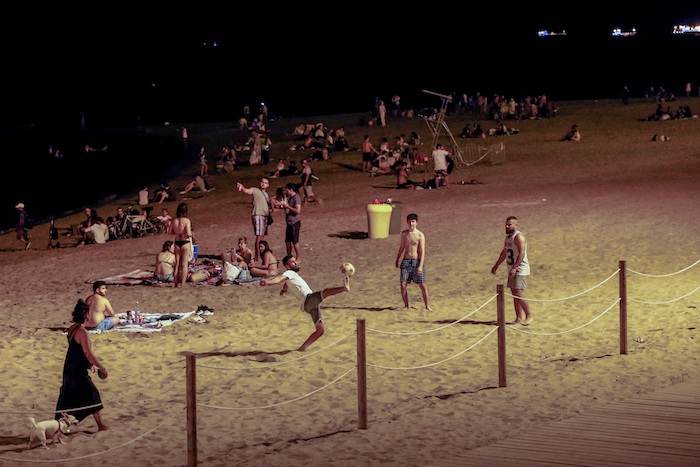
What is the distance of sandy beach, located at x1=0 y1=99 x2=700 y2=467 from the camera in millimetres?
10703

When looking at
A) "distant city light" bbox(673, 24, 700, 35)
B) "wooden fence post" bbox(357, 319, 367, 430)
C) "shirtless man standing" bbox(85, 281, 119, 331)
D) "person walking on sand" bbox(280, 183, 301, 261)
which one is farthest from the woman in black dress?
"distant city light" bbox(673, 24, 700, 35)

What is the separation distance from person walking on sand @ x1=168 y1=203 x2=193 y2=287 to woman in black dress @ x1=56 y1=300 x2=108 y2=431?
305 inches

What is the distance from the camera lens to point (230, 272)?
19.2 m

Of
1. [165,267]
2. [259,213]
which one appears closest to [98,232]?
[259,213]

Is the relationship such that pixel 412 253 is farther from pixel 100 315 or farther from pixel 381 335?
pixel 100 315

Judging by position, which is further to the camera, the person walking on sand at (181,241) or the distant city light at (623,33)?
the distant city light at (623,33)

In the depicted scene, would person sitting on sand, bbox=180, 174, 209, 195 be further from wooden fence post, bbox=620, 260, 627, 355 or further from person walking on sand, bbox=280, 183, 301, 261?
wooden fence post, bbox=620, 260, 627, 355

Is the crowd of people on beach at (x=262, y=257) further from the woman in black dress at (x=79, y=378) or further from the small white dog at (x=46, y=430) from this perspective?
the small white dog at (x=46, y=430)

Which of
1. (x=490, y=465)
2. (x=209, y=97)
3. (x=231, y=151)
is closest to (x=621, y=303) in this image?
(x=490, y=465)

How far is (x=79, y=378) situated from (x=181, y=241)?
26.5ft

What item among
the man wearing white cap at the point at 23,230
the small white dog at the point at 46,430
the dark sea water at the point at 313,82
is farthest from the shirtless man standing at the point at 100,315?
the dark sea water at the point at 313,82

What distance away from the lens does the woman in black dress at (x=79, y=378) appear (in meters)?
10.9

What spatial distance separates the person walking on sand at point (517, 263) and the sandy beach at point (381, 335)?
14.0 inches

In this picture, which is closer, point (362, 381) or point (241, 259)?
point (362, 381)
